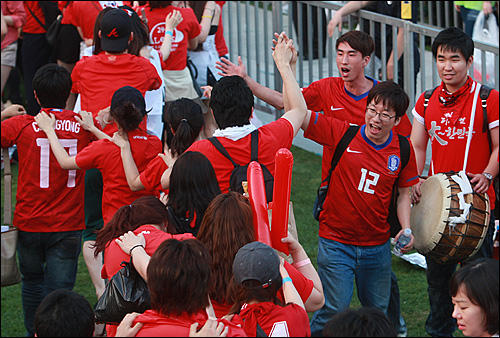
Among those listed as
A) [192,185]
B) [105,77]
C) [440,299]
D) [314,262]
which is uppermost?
[105,77]

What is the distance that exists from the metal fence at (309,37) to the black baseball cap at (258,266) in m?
4.45

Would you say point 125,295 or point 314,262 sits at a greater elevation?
point 125,295

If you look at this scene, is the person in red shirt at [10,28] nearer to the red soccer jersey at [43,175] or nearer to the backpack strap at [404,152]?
the red soccer jersey at [43,175]

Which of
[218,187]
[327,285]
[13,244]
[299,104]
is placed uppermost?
[299,104]

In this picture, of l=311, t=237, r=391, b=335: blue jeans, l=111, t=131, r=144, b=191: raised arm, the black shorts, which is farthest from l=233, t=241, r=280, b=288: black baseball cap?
the black shorts

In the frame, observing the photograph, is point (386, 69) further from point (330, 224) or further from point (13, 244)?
point (13, 244)

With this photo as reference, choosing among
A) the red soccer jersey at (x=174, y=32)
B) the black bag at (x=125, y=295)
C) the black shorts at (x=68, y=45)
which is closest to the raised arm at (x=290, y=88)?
the black bag at (x=125, y=295)

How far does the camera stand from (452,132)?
4.93m

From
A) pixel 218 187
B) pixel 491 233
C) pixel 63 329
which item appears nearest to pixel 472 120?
pixel 491 233

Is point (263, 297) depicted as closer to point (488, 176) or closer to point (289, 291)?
A: point (289, 291)

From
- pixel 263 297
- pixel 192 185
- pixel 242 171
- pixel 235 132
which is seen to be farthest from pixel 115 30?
pixel 263 297

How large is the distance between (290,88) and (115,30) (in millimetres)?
1837

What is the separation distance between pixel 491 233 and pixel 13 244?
10.3 ft

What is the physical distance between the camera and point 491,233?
15.9ft
